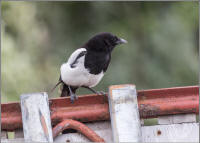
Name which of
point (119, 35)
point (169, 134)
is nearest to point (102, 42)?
point (169, 134)

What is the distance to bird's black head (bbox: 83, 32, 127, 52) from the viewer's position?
364cm

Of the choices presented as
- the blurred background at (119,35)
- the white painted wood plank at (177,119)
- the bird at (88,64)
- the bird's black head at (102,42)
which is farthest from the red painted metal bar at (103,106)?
the blurred background at (119,35)

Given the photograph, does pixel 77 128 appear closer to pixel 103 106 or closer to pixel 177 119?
pixel 103 106

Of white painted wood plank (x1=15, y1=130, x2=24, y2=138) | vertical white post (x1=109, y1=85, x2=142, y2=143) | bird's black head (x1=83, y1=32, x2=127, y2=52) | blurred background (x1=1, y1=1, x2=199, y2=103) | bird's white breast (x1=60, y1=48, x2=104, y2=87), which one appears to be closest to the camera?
vertical white post (x1=109, y1=85, x2=142, y2=143)

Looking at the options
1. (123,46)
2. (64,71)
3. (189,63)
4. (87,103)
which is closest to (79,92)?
(123,46)

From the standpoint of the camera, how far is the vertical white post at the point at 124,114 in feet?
6.35

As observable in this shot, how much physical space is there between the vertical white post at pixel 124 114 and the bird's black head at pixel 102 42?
1.68m

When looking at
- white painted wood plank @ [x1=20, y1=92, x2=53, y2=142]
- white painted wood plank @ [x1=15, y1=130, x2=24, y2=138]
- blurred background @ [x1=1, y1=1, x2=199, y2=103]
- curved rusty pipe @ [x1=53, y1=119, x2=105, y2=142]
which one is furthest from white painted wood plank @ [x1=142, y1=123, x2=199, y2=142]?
blurred background @ [x1=1, y1=1, x2=199, y2=103]

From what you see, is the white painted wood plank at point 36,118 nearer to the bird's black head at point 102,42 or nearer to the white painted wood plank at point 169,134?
the white painted wood plank at point 169,134

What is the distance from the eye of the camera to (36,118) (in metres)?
1.96

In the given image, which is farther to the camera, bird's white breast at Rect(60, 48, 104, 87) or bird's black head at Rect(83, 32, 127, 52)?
bird's black head at Rect(83, 32, 127, 52)

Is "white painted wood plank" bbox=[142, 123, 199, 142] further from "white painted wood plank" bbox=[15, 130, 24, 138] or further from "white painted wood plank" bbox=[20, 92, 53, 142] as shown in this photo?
"white painted wood plank" bbox=[15, 130, 24, 138]

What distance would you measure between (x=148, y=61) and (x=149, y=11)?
38.3 inches

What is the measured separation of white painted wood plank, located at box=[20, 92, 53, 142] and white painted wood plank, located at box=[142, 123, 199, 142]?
0.43 meters
